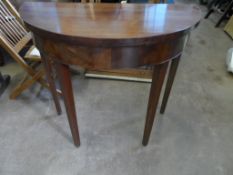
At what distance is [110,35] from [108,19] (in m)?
0.19

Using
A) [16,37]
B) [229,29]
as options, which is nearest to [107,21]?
[16,37]

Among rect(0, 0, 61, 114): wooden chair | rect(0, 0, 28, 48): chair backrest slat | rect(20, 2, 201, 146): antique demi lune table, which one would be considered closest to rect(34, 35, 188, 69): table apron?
rect(20, 2, 201, 146): antique demi lune table

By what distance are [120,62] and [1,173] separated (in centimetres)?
98

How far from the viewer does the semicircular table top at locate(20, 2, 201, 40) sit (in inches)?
29.5

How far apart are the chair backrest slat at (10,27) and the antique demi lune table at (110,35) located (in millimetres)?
532

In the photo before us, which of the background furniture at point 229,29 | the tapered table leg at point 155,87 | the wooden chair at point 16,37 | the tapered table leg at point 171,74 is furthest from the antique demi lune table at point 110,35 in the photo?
the background furniture at point 229,29

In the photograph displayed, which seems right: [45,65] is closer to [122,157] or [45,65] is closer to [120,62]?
[120,62]

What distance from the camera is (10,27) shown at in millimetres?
1430

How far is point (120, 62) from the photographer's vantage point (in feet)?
2.62

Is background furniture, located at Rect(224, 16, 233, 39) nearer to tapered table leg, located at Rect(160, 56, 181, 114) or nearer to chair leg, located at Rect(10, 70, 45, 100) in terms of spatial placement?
tapered table leg, located at Rect(160, 56, 181, 114)

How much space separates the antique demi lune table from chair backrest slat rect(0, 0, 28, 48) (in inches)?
20.9

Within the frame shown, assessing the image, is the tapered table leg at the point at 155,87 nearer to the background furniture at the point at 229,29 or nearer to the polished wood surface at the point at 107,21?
the polished wood surface at the point at 107,21

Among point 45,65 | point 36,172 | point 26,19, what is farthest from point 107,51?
point 36,172

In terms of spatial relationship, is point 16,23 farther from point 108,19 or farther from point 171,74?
point 171,74
